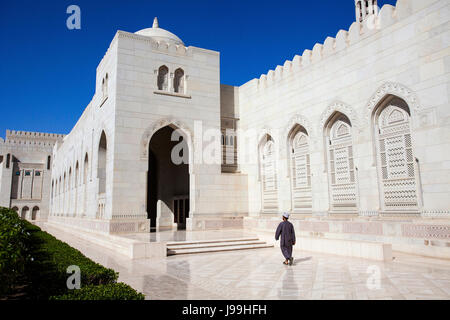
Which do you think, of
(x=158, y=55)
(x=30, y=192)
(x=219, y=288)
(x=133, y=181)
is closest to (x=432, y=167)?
(x=219, y=288)

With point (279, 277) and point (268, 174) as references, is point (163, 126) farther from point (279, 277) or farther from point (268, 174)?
point (279, 277)

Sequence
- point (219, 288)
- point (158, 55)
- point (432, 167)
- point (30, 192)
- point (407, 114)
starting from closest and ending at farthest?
point (219, 288) < point (432, 167) < point (407, 114) < point (158, 55) < point (30, 192)

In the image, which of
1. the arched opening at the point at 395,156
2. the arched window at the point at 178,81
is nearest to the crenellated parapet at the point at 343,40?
the arched opening at the point at 395,156

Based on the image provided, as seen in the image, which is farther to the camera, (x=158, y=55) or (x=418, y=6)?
(x=158, y=55)

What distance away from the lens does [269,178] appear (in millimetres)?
13922

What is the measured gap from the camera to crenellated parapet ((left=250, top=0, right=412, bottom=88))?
30.1 feet

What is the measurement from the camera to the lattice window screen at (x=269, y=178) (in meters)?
13.6

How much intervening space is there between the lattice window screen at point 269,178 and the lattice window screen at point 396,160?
462 centimetres

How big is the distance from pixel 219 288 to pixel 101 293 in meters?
2.02

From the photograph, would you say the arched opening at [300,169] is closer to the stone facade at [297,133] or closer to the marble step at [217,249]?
the stone facade at [297,133]

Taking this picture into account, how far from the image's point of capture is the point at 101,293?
3900mm

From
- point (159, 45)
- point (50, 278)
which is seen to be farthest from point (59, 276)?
point (159, 45)

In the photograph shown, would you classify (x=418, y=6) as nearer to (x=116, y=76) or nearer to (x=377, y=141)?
(x=377, y=141)

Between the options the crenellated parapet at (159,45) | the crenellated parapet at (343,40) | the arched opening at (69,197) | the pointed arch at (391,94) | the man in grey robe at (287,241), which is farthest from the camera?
the arched opening at (69,197)
